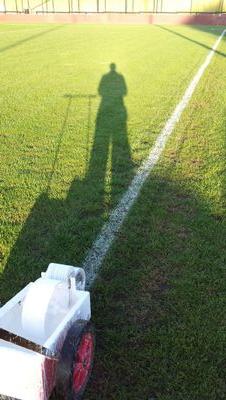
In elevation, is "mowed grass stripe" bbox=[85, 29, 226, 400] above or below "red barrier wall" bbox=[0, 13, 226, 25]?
above

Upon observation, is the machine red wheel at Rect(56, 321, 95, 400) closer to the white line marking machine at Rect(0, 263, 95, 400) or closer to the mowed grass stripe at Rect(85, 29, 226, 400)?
the white line marking machine at Rect(0, 263, 95, 400)

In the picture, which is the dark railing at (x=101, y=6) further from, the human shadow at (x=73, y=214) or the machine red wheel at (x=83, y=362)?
the machine red wheel at (x=83, y=362)

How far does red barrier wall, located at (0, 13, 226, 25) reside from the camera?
37812 mm

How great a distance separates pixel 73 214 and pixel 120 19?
1472 inches

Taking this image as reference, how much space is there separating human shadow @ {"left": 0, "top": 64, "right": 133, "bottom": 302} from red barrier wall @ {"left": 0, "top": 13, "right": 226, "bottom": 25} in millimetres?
33719

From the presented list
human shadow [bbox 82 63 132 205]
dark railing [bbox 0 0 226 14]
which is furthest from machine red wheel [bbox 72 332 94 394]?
dark railing [bbox 0 0 226 14]

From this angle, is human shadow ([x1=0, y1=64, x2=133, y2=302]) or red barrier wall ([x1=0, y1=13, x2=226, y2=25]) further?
red barrier wall ([x1=0, y1=13, x2=226, y2=25])

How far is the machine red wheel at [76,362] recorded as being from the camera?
2354 mm

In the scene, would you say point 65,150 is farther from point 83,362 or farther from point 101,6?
point 101,6

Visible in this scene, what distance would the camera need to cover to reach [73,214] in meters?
4.68

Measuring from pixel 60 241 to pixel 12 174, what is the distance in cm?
180

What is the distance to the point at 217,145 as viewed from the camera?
6816 millimetres

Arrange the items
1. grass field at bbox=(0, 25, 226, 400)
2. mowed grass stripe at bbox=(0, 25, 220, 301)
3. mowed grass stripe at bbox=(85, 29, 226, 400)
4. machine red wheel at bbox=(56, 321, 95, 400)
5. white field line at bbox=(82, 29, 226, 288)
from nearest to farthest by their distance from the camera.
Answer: machine red wheel at bbox=(56, 321, 95, 400) → mowed grass stripe at bbox=(85, 29, 226, 400) → grass field at bbox=(0, 25, 226, 400) → white field line at bbox=(82, 29, 226, 288) → mowed grass stripe at bbox=(0, 25, 220, 301)

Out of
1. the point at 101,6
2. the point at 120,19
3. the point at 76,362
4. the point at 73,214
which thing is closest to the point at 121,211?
the point at 73,214
